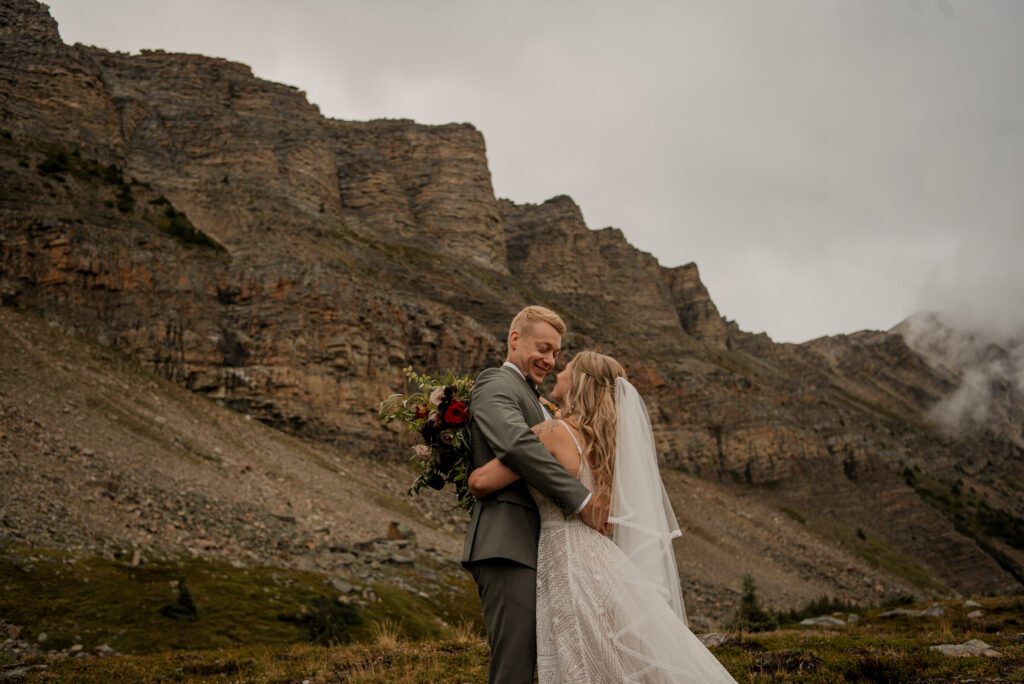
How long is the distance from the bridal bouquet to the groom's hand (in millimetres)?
890

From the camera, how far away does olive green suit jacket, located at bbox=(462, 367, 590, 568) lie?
3764 mm

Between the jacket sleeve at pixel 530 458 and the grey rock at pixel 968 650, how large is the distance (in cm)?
615

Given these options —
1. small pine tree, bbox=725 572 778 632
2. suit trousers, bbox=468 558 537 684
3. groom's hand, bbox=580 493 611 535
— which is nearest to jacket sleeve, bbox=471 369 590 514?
groom's hand, bbox=580 493 611 535

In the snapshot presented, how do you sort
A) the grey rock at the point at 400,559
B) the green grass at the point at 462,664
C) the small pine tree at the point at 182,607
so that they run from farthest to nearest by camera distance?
the grey rock at the point at 400,559 < the small pine tree at the point at 182,607 < the green grass at the point at 462,664

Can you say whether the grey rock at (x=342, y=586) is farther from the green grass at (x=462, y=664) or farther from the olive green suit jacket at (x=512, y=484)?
the olive green suit jacket at (x=512, y=484)

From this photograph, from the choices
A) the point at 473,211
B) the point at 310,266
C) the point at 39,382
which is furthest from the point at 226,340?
the point at 473,211

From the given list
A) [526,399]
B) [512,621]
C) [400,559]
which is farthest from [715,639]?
[400,559]

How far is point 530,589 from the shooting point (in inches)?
152

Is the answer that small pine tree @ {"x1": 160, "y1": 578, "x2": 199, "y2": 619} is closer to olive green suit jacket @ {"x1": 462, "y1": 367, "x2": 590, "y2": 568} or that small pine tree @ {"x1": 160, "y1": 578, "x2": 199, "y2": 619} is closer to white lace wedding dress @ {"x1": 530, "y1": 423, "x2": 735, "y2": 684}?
olive green suit jacket @ {"x1": 462, "y1": 367, "x2": 590, "y2": 568}

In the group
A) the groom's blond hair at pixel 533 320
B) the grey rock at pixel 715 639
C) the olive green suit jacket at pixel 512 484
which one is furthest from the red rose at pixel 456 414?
the grey rock at pixel 715 639

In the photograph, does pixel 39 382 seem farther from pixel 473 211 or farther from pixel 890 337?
pixel 890 337

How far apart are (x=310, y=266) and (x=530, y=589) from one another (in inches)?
Result: 1997

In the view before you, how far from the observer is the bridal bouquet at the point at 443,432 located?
4520 millimetres

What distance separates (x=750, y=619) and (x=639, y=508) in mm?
21973
